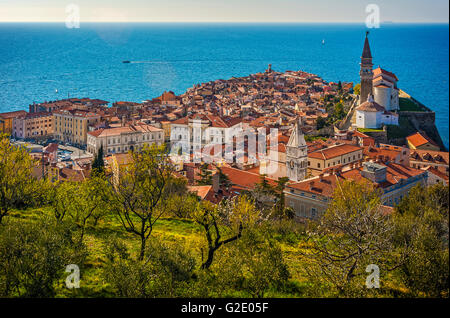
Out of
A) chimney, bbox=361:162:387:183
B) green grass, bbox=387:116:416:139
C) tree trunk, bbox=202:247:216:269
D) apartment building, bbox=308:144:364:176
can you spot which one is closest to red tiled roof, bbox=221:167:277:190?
apartment building, bbox=308:144:364:176

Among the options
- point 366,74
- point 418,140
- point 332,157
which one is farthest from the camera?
point 366,74

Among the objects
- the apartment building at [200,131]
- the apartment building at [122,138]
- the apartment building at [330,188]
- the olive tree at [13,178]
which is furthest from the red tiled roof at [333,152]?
the olive tree at [13,178]

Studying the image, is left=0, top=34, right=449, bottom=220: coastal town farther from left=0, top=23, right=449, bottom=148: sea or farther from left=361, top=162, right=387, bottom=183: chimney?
left=0, top=23, right=449, bottom=148: sea

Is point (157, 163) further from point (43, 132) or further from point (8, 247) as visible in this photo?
point (43, 132)

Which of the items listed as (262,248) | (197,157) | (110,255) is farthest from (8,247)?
(197,157)

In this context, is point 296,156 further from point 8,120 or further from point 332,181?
point 8,120

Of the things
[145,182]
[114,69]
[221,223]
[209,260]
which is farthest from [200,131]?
[209,260]

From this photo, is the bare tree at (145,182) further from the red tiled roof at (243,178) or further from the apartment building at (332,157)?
the apartment building at (332,157)
